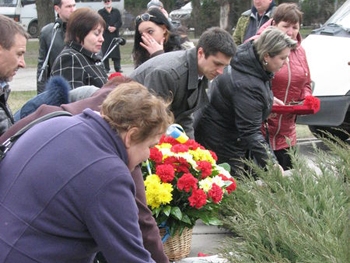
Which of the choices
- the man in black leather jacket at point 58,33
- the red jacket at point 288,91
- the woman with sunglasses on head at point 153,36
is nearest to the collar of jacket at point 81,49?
the woman with sunglasses on head at point 153,36

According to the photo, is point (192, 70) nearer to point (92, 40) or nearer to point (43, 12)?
point (92, 40)

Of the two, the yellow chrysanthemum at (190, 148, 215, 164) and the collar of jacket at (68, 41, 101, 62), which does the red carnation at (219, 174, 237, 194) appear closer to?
the yellow chrysanthemum at (190, 148, 215, 164)

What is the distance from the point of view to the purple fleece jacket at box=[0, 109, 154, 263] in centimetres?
210

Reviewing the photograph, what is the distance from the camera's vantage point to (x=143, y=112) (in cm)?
218

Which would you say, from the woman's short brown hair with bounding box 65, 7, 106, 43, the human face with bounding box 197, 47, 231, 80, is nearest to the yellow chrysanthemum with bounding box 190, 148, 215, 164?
the human face with bounding box 197, 47, 231, 80

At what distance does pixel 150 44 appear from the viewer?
15.7 ft

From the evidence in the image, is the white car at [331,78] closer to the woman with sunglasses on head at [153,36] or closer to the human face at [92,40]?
the woman with sunglasses on head at [153,36]

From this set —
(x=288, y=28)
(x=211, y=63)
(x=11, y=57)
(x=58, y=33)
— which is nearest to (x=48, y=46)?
(x=58, y=33)

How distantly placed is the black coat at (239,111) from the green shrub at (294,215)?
0.44 m

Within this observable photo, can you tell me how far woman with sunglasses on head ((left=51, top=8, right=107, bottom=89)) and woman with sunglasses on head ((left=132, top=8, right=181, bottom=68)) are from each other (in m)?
0.29

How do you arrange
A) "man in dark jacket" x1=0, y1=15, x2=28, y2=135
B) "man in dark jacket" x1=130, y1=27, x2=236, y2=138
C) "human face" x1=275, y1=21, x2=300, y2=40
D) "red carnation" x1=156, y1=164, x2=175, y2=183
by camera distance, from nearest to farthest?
"man in dark jacket" x1=0, y1=15, x2=28, y2=135 → "red carnation" x1=156, y1=164, x2=175, y2=183 → "man in dark jacket" x1=130, y1=27, x2=236, y2=138 → "human face" x1=275, y1=21, x2=300, y2=40

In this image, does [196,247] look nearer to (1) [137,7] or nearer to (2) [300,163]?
(2) [300,163]

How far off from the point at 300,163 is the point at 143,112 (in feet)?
7.26

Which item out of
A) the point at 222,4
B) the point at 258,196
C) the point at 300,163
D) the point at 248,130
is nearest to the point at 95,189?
the point at 258,196
